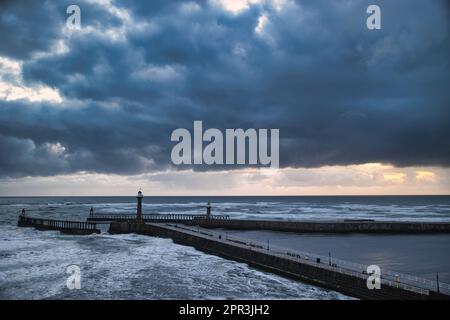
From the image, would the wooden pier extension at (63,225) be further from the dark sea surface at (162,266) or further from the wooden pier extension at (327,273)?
the wooden pier extension at (327,273)

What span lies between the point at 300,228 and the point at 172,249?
79.5ft

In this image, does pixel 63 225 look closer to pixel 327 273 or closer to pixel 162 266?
pixel 162 266

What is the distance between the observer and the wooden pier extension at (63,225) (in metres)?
46.8

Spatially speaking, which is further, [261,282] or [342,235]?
[342,235]

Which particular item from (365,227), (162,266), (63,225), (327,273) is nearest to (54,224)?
(63,225)

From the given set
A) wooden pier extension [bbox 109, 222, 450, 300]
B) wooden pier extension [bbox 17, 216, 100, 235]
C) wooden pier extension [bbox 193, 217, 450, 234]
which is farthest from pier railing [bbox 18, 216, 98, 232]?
wooden pier extension [bbox 193, 217, 450, 234]

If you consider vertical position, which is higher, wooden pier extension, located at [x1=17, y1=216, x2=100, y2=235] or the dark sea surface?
wooden pier extension, located at [x1=17, y1=216, x2=100, y2=235]

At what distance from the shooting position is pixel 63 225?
5259cm

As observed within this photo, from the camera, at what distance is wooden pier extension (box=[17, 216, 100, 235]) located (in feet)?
154

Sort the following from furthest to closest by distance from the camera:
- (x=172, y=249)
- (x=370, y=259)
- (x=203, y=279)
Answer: (x=172, y=249), (x=370, y=259), (x=203, y=279)

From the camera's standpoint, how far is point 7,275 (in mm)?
22969

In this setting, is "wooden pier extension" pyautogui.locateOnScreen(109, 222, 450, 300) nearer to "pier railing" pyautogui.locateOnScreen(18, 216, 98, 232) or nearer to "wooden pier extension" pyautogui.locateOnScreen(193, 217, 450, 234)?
"wooden pier extension" pyautogui.locateOnScreen(193, 217, 450, 234)
